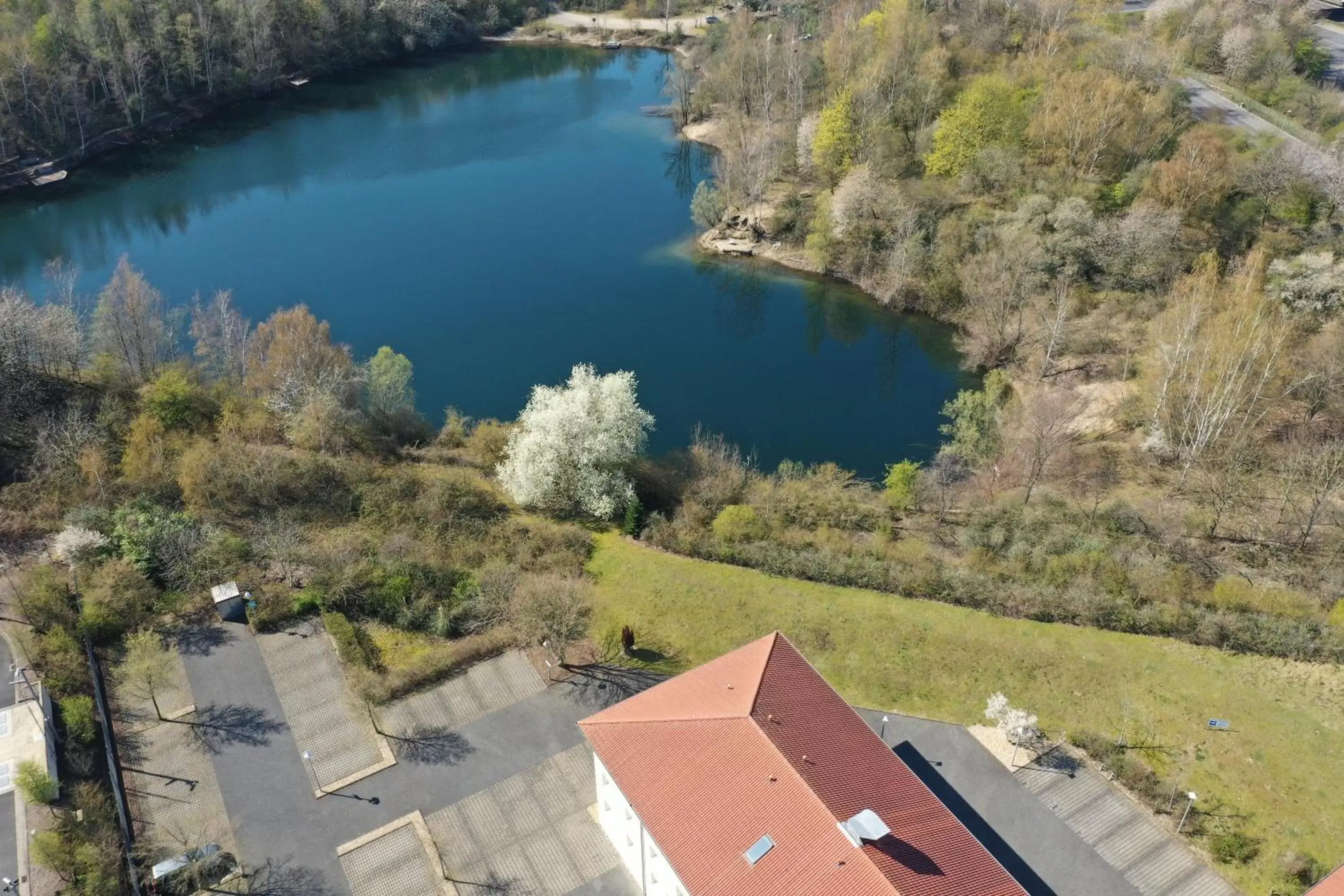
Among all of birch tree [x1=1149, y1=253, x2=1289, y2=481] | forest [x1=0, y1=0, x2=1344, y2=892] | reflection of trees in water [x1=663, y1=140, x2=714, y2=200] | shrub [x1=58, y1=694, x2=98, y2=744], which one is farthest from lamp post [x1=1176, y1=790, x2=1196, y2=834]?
reflection of trees in water [x1=663, y1=140, x2=714, y2=200]

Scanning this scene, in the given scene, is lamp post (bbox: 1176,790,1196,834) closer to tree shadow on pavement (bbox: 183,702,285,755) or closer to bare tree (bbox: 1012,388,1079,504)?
bare tree (bbox: 1012,388,1079,504)

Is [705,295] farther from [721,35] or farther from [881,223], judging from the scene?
[721,35]

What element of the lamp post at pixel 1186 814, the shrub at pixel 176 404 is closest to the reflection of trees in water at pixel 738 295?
the shrub at pixel 176 404

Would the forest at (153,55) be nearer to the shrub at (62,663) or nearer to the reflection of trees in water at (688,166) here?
the reflection of trees in water at (688,166)

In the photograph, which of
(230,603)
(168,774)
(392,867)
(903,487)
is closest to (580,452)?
(903,487)

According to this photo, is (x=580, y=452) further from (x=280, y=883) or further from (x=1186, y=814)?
(x=1186, y=814)

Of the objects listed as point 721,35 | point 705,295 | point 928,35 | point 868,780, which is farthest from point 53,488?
point 721,35
